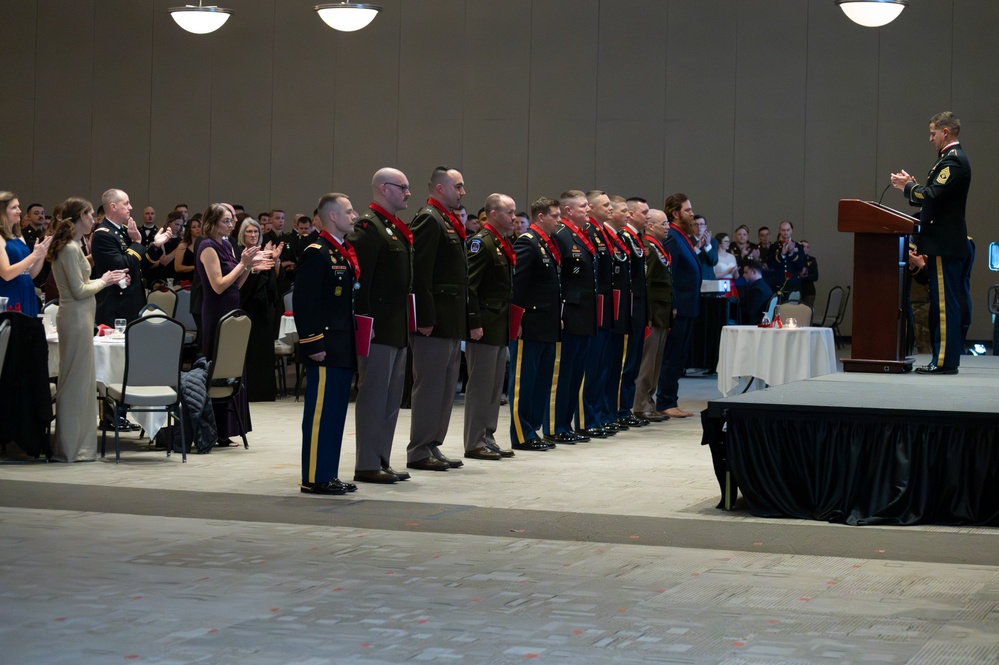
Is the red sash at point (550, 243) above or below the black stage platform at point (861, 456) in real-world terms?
above

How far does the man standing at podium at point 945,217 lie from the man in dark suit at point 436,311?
2.33m

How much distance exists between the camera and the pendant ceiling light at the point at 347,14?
44.3 ft

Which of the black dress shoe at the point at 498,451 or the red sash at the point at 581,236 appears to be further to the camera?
the red sash at the point at 581,236

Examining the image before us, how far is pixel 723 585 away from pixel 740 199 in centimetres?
1327

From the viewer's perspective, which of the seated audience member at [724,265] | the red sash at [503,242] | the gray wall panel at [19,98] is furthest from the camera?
the gray wall panel at [19,98]

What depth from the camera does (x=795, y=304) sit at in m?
11.0

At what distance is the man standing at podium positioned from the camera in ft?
23.0

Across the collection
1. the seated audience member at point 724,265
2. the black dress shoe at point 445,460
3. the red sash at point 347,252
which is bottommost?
the black dress shoe at point 445,460

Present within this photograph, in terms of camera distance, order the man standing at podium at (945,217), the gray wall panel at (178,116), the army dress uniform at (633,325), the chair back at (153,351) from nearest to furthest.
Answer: the man standing at podium at (945,217), the chair back at (153,351), the army dress uniform at (633,325), the gray wall panel at (178,116)

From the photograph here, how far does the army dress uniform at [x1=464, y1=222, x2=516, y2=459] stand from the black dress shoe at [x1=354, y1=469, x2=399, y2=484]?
1.00 meters

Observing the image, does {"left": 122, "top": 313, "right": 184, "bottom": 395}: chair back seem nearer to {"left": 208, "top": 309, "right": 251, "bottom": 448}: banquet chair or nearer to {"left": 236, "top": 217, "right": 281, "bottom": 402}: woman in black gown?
{"left": 208, "top": 309, "right": 251, "bottom": 448}: banquet chair

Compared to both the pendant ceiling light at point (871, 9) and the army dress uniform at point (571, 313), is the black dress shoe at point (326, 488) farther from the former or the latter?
the pendant ceiling light at point (871, 9)

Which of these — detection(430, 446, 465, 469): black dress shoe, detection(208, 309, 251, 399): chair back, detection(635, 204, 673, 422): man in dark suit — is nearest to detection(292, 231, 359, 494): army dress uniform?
detection(430, 446, 465, 469): black dress shoe

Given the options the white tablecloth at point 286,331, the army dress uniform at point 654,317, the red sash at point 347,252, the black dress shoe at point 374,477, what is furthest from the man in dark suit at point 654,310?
the red sash at point 347,252
